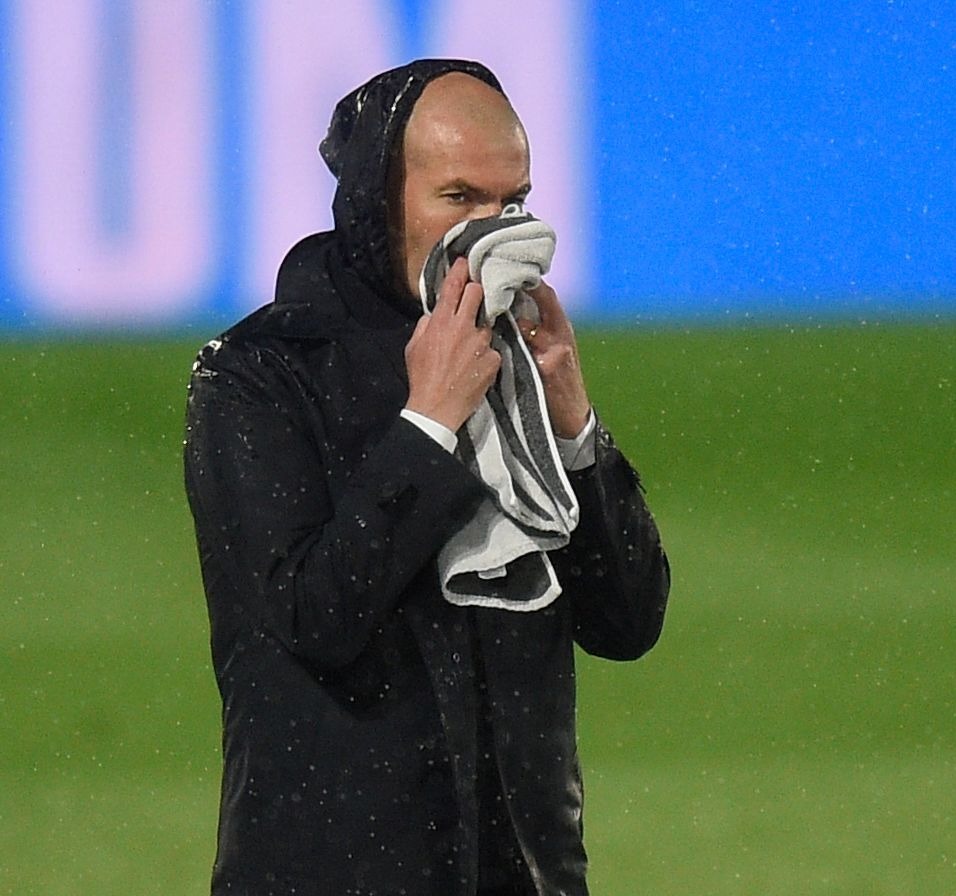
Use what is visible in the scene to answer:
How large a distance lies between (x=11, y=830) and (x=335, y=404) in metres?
1.32

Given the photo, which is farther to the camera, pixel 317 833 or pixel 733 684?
pixel 733 684

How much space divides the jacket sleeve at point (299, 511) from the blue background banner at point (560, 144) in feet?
3.92

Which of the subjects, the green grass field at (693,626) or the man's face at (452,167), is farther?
the green grass field at (693,626)

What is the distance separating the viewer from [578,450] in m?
1.23

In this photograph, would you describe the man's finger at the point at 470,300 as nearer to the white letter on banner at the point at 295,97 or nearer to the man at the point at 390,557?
the man at the point at 390,557

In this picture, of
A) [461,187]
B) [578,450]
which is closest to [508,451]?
[578,450]

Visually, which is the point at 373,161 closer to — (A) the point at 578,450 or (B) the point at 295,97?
(A) the point at 578,450

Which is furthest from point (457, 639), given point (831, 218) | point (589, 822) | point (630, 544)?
point (831, 218)

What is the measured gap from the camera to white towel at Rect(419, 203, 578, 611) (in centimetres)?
117

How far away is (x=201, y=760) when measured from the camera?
2.41 metres

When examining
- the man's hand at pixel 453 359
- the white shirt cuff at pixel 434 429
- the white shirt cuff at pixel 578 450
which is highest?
the man's hand at pixel 453 359

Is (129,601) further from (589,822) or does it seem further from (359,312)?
(359,312)

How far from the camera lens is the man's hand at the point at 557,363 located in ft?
4.00

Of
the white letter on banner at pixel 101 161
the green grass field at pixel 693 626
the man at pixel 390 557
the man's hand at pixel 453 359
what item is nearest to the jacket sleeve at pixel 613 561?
the man at pixel 390 557
